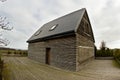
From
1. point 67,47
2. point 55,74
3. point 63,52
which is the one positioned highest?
point 67,47

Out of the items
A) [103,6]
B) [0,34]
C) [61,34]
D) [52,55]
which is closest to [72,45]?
[61,34]

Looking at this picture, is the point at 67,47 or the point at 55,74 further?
the point at 67,47

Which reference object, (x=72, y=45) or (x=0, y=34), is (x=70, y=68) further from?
(x=0, y=34)

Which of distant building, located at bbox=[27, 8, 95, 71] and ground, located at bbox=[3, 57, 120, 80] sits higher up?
distant building, located at bbox=[27, 8, 95, 71]

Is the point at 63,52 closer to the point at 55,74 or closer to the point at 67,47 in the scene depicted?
the point at 67,47

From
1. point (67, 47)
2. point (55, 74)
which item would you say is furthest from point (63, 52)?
point (55, 74)

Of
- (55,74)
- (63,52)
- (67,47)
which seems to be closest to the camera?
(55,74)

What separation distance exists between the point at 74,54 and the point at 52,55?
3.55 meters

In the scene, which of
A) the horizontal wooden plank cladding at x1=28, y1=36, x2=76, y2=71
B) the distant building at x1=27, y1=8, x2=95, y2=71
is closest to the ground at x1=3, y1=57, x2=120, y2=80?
the horizontal wooden plank cladding at x1=28, y1=36, x2=76, y2=71

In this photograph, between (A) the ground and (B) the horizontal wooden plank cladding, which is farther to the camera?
(B) the horizontal wooden plank cladding

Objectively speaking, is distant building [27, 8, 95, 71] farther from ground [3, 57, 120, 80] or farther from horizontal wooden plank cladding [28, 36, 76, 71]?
ground [3, 57, 120, 80]

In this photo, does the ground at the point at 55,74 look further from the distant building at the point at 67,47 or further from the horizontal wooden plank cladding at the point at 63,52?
the distant building at the point at 67,47

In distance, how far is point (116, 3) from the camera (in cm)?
1182

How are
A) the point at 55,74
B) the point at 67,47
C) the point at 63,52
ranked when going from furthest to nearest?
1. the point at 63,52
2. the point at 67,47
3. the point at 55,74
